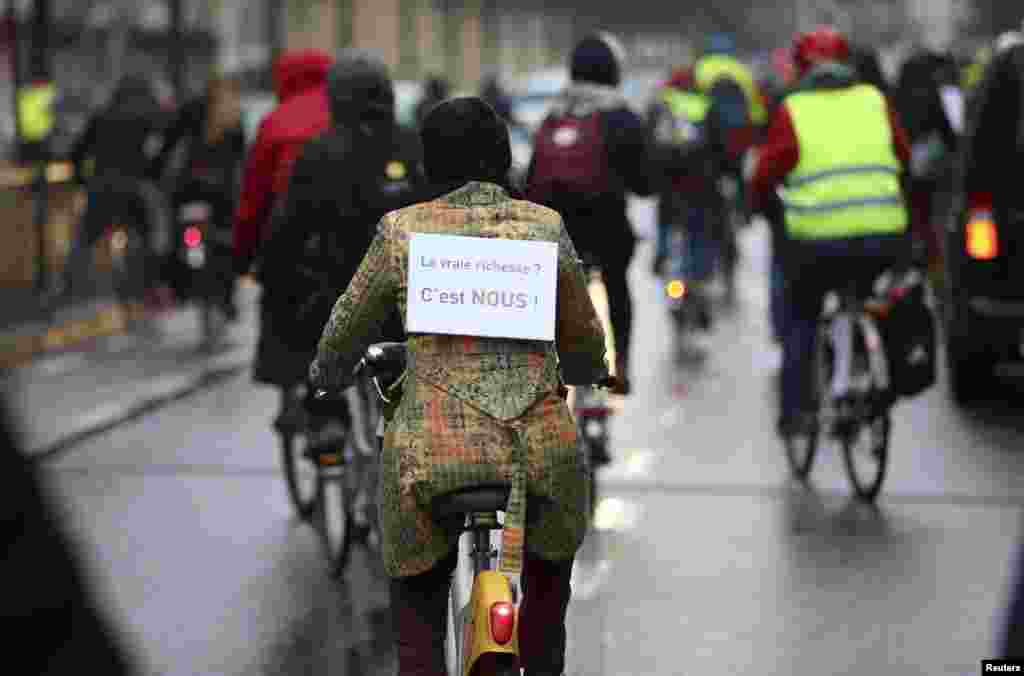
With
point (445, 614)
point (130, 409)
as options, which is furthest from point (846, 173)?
point (130, 409)

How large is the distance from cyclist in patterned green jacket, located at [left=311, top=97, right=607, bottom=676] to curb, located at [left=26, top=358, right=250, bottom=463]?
20.7 ft

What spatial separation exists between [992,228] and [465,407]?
7.99 meters

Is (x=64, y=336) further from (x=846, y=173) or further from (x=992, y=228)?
(x=846, y=173)

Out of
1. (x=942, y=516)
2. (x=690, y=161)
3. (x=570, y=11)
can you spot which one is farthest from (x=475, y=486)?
(x=570, y=11)

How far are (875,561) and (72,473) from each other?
4.31 meters

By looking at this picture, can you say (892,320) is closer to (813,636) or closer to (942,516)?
(942,516)

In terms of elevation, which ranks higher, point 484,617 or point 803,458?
point 484,617

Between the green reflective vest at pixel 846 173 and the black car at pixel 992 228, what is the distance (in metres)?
2.93

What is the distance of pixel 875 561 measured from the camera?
864cm

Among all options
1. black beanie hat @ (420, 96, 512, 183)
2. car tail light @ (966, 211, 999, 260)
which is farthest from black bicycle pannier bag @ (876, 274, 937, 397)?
black beanie hat @ (420, 96, 512, 183)

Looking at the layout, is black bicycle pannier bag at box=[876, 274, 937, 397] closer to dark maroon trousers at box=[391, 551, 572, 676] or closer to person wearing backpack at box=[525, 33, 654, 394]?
person wearing backpack at box=[525, 33, 654, 394]

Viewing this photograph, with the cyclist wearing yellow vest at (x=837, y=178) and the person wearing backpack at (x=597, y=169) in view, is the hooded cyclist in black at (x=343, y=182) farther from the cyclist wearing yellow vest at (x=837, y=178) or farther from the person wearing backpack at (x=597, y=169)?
the cyclist wearing yellow vest at (x=837, y=178)

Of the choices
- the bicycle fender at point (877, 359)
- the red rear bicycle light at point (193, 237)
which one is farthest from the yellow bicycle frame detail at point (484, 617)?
the red rear bicycle light at point (193, 237)

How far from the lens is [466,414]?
4.90 m
